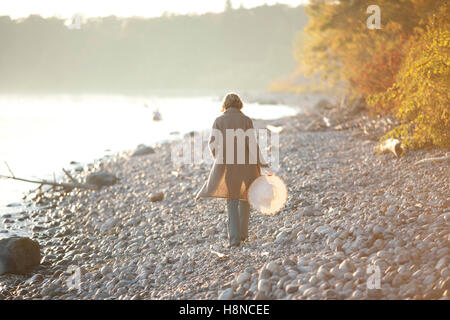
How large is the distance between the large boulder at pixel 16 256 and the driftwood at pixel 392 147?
8.70 metres

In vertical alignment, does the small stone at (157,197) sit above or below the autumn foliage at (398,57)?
below

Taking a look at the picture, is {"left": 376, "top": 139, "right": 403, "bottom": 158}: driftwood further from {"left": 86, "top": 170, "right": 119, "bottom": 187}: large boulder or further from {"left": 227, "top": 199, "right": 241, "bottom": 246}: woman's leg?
{"left": 86, "top": 170, "right": 119, "bottom": 187}: large boulder

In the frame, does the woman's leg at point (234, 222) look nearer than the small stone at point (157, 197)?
Yes

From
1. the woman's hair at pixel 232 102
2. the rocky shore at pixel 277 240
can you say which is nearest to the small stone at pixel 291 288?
the rocky shore at pixel 277 240

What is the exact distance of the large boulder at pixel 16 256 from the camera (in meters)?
8.38

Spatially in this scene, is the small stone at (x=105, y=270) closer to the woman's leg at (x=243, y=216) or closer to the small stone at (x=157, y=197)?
the woman's leg at (x=243, y=216)

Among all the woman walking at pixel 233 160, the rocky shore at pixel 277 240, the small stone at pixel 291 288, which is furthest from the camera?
the woman walking at pixel 233 160

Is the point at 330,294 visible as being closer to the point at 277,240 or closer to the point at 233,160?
the point at 277,240

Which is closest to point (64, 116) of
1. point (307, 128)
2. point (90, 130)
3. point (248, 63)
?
point (90, 130)

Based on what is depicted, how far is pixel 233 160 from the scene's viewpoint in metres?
6.97

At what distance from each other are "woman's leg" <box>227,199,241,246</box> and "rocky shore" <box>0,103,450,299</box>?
7.8 inches

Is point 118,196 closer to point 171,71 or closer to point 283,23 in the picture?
point 171,71

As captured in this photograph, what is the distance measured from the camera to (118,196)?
13164 mm

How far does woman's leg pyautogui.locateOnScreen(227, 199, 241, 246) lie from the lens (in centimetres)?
701
